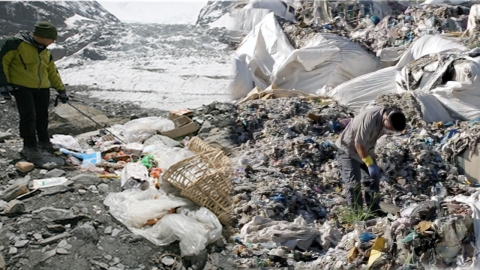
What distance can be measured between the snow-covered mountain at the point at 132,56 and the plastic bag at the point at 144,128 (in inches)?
90.8

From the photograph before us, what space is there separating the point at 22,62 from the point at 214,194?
2129 millimetres

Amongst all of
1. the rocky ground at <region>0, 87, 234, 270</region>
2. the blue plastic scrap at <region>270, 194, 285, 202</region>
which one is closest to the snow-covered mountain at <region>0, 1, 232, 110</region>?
the blue plastic scrap at <region>270, 194, 285, 202</region>

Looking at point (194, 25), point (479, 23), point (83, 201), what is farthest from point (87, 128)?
point (194, 25)

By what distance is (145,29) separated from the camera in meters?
14.1

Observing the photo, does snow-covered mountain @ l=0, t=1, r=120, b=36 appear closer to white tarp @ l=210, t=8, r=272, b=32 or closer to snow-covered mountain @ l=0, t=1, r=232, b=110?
snow-covered mountain @ l=0, t=1, r=232, b=110

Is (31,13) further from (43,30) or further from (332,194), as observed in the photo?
(332,194)

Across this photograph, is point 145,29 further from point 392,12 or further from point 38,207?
point 38,207

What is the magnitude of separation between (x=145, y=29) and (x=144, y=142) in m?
10.1

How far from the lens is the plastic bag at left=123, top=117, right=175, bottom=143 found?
4961mm

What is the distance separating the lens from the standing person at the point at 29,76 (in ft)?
12.3

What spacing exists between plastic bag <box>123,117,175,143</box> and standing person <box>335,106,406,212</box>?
231cm

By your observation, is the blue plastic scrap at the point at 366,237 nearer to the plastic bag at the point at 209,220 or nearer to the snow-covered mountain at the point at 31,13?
the plastic bag at the point at 209,220

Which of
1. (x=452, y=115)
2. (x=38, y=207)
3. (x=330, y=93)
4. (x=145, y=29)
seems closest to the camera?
(x=38, y=207)

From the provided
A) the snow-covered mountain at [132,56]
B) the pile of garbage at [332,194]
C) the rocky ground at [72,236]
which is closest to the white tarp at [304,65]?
the snow-covered mountain at [132,56]
